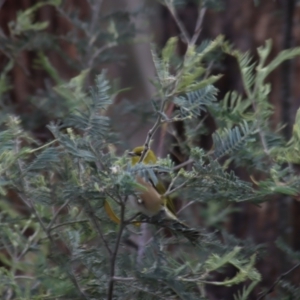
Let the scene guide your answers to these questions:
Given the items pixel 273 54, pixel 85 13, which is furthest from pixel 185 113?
pixel 85 13

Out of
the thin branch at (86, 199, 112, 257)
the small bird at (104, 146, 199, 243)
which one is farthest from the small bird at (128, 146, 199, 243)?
the thin branch at (86, 199, 112, 257)

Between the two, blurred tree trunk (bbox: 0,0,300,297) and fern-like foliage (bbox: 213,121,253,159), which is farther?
blurred tree trunk (bbox: 0,0,300,297)

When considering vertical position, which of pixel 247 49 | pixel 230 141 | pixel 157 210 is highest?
pixel 230 141

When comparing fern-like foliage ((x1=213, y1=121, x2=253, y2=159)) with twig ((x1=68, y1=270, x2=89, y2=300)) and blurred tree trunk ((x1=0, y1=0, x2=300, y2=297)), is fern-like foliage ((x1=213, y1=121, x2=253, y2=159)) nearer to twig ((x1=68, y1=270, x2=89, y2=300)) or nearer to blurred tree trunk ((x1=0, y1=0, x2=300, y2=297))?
twig ((x1=68, y1=270, x2=89, y2=300))

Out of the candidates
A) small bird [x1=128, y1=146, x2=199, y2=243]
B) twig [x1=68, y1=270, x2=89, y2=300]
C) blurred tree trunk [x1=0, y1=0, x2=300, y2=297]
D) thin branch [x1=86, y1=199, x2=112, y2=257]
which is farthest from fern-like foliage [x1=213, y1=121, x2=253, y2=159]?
blurred tree trunk [x1=0, y1=0, x2=300, y2=297]

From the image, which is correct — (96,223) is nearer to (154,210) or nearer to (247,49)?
(154,210)

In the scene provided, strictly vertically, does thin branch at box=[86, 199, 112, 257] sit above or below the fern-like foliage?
below

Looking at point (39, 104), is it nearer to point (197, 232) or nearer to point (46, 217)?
point (46, 217)

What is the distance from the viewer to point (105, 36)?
2707 mm

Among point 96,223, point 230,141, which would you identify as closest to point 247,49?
point 230,141

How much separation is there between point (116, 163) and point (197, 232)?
26 cm

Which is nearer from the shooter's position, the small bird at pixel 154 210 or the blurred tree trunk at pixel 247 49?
the small bird at pixel 154 210

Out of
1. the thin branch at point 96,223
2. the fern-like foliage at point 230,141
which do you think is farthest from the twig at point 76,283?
the fern-like foliage at point 230,141

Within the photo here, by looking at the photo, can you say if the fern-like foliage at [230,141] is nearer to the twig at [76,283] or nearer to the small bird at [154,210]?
the small bird at [154,210]
